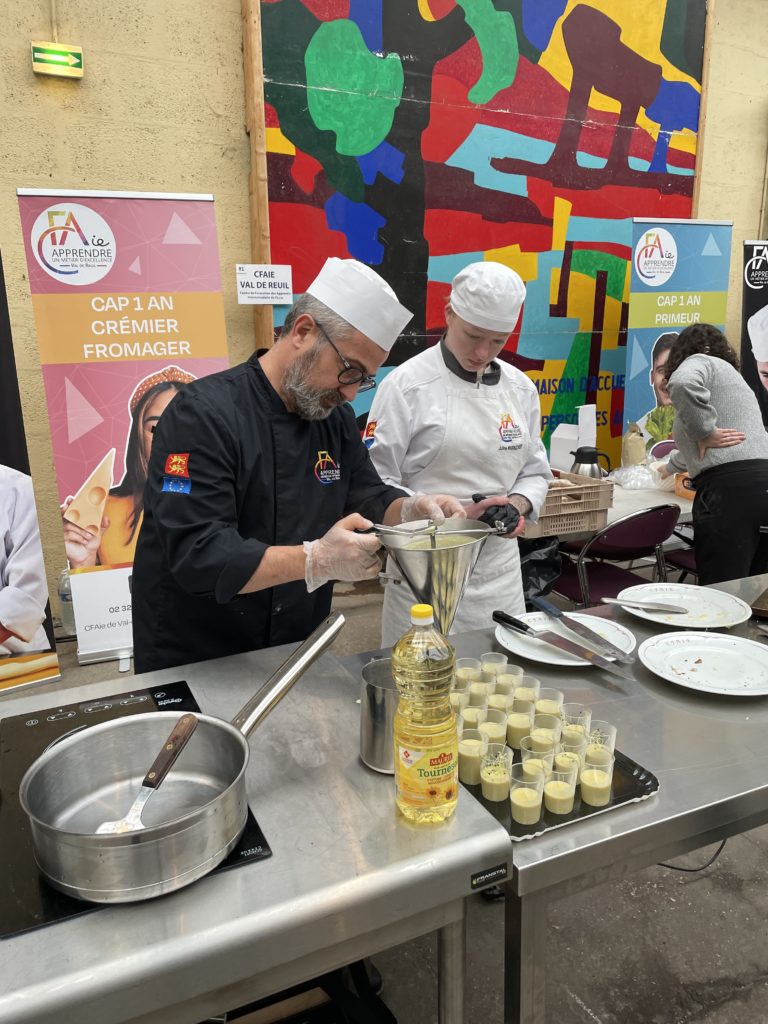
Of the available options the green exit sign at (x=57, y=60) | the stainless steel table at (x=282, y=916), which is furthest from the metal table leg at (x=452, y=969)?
the green exit sign at (x=57, y=60)

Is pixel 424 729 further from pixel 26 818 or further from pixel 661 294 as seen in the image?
pixel 661 294

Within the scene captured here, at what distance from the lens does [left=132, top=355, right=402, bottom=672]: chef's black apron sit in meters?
1.43

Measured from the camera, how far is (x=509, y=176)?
15.6 ft

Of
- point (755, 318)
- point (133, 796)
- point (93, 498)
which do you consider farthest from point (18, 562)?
point (755, 318)

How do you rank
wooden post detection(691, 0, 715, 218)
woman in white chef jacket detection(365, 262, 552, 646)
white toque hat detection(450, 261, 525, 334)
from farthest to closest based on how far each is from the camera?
wooden post detection(691, 0, 715, 218)
woman in white chef jacket detection(365, 262, 552, 646)
white toque hat detection(450, 261, 525, 334)

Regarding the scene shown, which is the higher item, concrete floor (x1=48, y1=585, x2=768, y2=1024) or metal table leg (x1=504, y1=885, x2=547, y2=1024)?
metal table leg (x1=504, y1=885, x2=547, y2=1024)

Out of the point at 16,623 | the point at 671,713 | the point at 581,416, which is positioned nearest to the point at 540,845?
the point at 671,713

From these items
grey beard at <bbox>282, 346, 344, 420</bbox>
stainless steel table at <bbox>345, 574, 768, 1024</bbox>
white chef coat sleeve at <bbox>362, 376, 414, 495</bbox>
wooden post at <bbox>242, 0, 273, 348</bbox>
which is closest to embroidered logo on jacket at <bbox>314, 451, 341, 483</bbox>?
grey beard at <bbox>282, 346, 344, 420</bbox>

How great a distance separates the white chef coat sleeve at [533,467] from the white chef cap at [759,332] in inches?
155

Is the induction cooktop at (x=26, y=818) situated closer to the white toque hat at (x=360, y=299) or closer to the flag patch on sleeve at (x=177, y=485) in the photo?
the flag patch on sleeve at (x=177, y=485)

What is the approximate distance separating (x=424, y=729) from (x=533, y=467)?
1.76m

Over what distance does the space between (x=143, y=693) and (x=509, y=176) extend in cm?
445

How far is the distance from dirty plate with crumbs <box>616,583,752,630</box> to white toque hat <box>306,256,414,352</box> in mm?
945

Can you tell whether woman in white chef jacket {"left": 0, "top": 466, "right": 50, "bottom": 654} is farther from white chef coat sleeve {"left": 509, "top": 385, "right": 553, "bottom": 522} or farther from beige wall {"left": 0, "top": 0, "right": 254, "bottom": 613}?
white chef coat sleeve {"left": 509, "top": 385, "right": 553, "bottom": 522}
